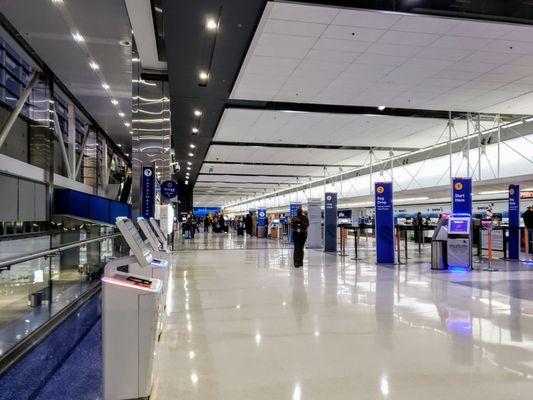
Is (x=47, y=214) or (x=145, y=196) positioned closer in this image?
(x=145, y=196)

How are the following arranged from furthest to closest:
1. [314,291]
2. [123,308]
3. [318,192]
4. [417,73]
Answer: [318,192], [417,73], [314,291], [123,308]

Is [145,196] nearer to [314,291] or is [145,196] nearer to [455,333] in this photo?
[314,291]

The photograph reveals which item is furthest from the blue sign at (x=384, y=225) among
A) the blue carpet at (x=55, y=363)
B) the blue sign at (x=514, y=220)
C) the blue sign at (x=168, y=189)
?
the blue carpet at (x=55, y=363)

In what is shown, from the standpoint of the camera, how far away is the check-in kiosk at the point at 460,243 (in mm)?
9734

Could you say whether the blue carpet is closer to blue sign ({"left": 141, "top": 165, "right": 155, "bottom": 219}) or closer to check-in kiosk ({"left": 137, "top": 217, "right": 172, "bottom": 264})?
check-in kiosk ({"left": 137, "top": 217, "right": 172, "bottom": 264})

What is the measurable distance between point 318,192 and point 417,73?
21.4 meters

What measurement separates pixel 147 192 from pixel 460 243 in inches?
289

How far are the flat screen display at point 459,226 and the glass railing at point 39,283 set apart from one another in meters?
7.85

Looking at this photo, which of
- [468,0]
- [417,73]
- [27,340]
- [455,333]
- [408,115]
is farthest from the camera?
[408,115]

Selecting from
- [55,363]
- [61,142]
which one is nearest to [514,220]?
[55,363]

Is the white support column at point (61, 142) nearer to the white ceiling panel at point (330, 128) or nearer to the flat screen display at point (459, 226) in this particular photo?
the white ceiling panel at point (330, 128)

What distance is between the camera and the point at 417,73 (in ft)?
27.8

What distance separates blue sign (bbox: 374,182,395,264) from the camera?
10.8m

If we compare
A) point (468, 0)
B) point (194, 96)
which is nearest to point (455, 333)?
point (468, 0)
